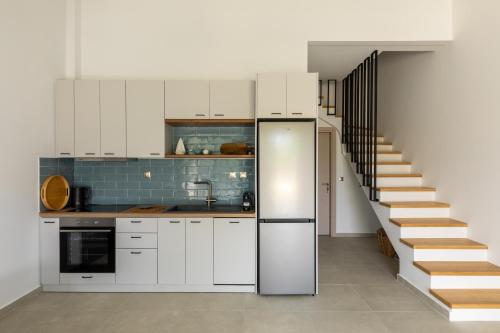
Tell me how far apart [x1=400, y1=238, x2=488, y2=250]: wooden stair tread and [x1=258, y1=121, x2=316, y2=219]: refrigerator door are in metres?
1.18

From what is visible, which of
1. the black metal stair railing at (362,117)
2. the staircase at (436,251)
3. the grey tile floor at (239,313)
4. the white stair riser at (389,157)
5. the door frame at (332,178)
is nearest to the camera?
the grey tile floor at (239,313)

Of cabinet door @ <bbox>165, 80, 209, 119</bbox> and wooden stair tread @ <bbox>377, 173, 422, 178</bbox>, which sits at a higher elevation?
cabinet door @ <bbox>165, 80, 209, 119</bbox>

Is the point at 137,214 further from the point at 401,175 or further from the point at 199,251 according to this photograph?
the point at 401,175

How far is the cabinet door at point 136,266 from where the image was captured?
12.3ft

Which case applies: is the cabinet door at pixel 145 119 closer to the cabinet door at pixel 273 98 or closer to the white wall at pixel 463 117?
the cabinet door at pixel 273 98

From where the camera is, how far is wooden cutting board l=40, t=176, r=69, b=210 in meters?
3.76

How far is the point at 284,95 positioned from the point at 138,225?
2140 mm

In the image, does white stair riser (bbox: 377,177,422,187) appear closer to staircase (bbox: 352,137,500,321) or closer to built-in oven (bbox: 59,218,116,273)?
staircase (bbox: 352,137,500,321)

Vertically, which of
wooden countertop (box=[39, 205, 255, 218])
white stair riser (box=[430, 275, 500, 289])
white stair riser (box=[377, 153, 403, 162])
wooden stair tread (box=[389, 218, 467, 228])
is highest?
white stair riser (box=[377, 153, 403, 162])

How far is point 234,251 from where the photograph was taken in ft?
12.2

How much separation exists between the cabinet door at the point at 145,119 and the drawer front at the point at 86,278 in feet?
4.49

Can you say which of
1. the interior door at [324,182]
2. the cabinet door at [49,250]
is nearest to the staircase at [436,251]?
the interior door at [324,182]

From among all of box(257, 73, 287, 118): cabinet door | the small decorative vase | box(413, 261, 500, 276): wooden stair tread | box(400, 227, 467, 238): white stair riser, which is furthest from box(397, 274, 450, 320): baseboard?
the small decorative vase

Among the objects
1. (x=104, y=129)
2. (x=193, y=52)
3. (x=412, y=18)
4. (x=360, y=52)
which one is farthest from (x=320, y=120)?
(x=104, y=129)
